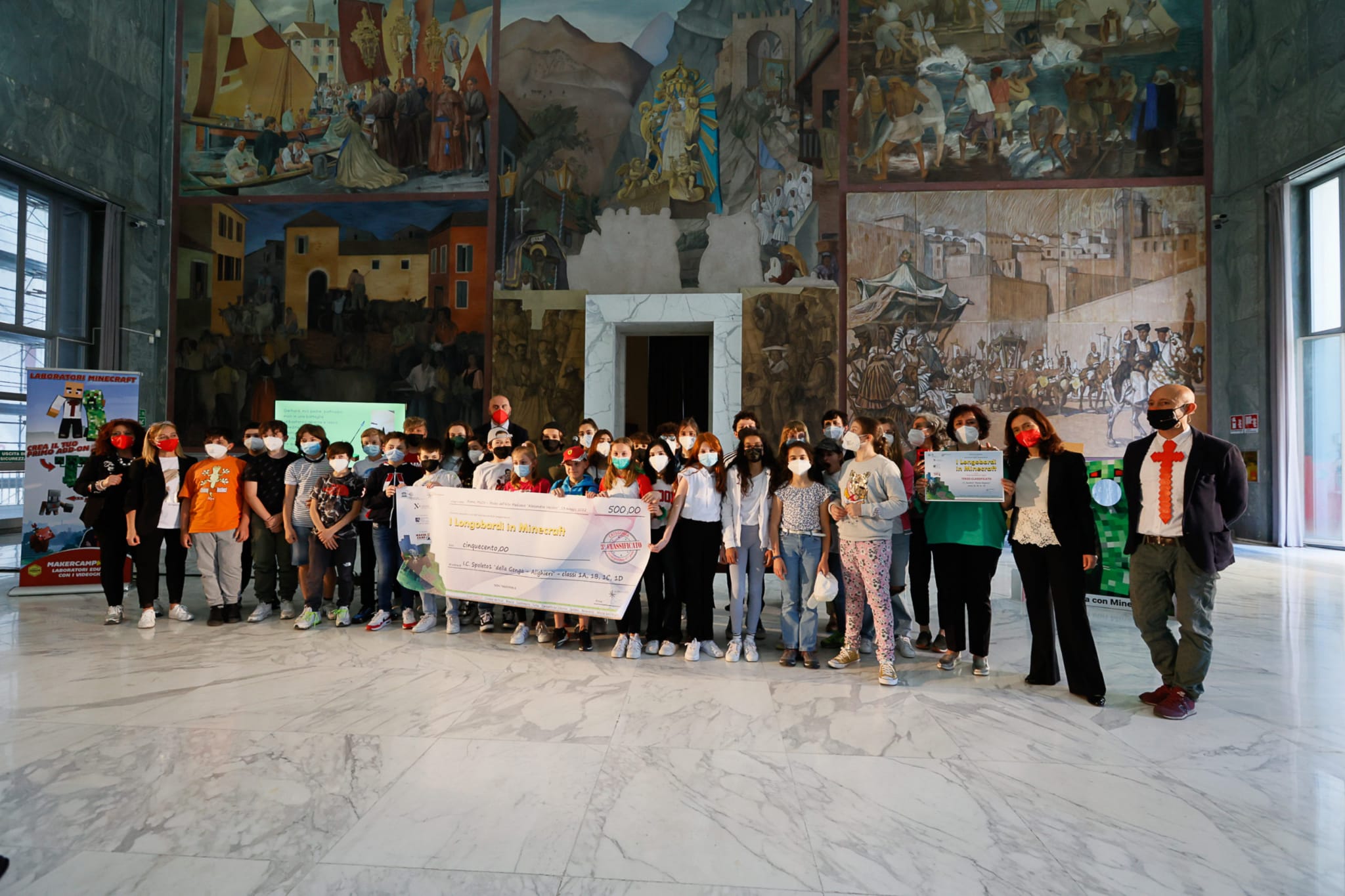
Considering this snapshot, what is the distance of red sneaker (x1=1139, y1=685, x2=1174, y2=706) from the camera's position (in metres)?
4.16

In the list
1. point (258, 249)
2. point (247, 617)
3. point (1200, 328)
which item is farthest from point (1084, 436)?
point (258, 249)

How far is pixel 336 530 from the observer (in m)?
6.07

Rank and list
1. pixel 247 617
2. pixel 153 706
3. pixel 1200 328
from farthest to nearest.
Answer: pixel 1200 328
pixel 247 617
pixel 153 706

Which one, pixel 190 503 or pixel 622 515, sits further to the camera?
pixel 190 503

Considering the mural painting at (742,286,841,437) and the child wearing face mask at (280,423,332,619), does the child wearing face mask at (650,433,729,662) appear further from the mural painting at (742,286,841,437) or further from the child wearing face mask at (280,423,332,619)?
the mural painting at (742,286,841,437)

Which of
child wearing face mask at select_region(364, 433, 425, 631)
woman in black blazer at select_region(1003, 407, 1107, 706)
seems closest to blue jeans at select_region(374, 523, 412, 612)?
child wearing face mask at select_region(364, 433, 425, 631)

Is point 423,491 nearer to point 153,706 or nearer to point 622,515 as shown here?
point 622,515

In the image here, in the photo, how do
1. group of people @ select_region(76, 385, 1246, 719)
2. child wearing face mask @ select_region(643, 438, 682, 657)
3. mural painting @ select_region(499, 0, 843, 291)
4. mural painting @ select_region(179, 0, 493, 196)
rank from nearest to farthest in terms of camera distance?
1. group of people @ select_region(76, 385, 1246, 719)
2. child wearing face mask @ select_region(643, 438, 682, 657)
3. mural painting @ select_region(499, 0, 843, 291)
4. mural painting @ select_region(179, 0, 493, 196)

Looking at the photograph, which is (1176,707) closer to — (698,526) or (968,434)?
(968,434)

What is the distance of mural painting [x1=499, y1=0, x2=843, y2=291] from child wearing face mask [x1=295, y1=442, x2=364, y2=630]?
924cm

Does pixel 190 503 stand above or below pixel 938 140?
below

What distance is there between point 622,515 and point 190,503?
14.0ft

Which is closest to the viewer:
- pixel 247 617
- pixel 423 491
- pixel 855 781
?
pixel 855 781

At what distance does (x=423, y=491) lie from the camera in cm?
593
